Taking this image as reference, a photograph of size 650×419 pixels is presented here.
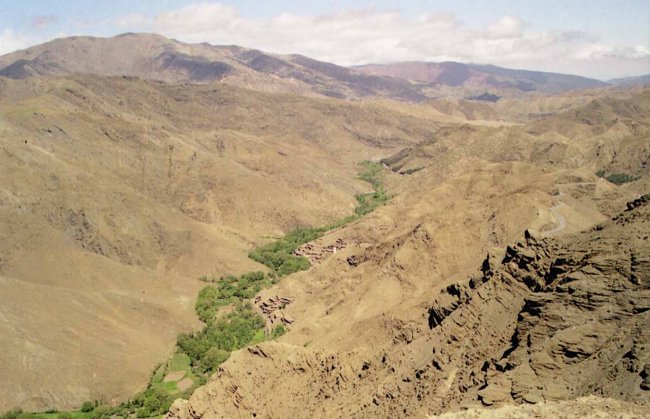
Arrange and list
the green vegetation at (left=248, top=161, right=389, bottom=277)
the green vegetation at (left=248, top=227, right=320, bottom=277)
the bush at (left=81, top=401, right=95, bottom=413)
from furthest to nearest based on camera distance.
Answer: the green vegetation at (left=248, top=161, right=389, bottom=277), the green vegetation at (left=248, top=227, right=320, bottom=277), the bush at (left=81, top=401, right=95, bottom=413)

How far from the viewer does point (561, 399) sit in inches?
801

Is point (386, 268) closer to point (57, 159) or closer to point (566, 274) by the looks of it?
point (566, 274)

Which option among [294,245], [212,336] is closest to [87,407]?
[212,336]

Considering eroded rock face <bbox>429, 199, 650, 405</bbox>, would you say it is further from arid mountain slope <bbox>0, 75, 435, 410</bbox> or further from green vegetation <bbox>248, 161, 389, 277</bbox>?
green vegetation <bbox>248, 161, 389, 277</bbox>

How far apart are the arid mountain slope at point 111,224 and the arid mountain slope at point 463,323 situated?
14215mm

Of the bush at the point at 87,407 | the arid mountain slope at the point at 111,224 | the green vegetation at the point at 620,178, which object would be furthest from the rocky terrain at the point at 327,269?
the bush at the point at 87,407

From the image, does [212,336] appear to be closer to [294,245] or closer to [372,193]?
[294,245]

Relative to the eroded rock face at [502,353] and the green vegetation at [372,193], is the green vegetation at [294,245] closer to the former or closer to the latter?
the green vegetation at [372,193]

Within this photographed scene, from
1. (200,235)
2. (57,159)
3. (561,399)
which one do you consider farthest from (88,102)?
(561,399)

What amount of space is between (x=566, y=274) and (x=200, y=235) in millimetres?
57361

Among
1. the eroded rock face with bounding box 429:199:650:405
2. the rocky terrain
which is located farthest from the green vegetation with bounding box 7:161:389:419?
the eroded rock face with bounding box 429:199:650:405

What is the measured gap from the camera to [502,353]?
25578 mm

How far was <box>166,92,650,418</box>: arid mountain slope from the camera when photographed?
22219 millimetres

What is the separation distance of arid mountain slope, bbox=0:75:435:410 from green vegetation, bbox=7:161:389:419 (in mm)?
1341
